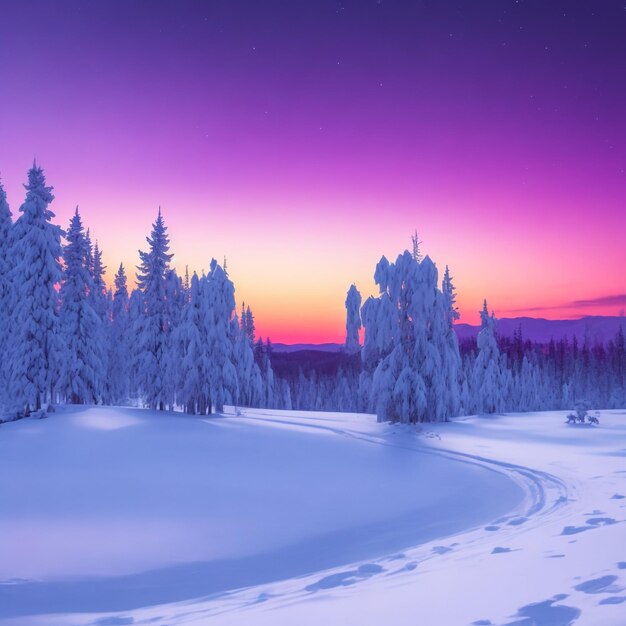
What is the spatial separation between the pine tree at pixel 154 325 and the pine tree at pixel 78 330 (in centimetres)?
280

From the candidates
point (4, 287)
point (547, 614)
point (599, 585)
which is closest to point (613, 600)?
point (599, 585)

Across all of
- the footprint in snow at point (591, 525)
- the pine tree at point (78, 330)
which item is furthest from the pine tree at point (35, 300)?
the footprint in snow at point (591, 525)

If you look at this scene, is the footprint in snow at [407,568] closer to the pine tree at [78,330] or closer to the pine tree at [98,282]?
the pine tree at [78,330]

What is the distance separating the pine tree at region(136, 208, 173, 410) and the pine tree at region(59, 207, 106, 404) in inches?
110

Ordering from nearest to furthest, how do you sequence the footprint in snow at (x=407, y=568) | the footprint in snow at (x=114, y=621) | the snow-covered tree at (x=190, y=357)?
→ the footprint in snow at (x=114, y=621)
the footprint in snow at (x=407, y=568)
the snow-covered tree at (x=190, y=357)

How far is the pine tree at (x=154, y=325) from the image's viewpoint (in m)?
34.7

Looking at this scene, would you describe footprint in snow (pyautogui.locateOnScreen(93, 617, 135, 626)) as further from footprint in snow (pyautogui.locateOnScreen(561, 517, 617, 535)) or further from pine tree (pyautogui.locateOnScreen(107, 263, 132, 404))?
pine tree (pyautogui.locateOnScreen(107, 263, 132, 404))

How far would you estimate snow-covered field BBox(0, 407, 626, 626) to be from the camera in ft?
18.7

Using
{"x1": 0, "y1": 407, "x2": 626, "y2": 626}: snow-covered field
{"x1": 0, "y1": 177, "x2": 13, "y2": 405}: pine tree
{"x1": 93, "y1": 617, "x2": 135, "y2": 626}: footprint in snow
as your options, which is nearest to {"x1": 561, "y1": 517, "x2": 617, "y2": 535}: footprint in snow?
{"x1": 0, "y1": 407, "x2": 626, "y2": 626}: snow-covered field

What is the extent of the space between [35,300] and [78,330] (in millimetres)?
6040

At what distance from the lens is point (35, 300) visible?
28250 mm

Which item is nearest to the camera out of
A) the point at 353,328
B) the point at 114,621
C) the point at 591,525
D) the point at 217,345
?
the point at 114,621

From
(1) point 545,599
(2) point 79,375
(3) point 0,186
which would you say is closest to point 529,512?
(1) point 545,599

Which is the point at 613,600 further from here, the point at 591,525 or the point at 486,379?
the point at 486,379
